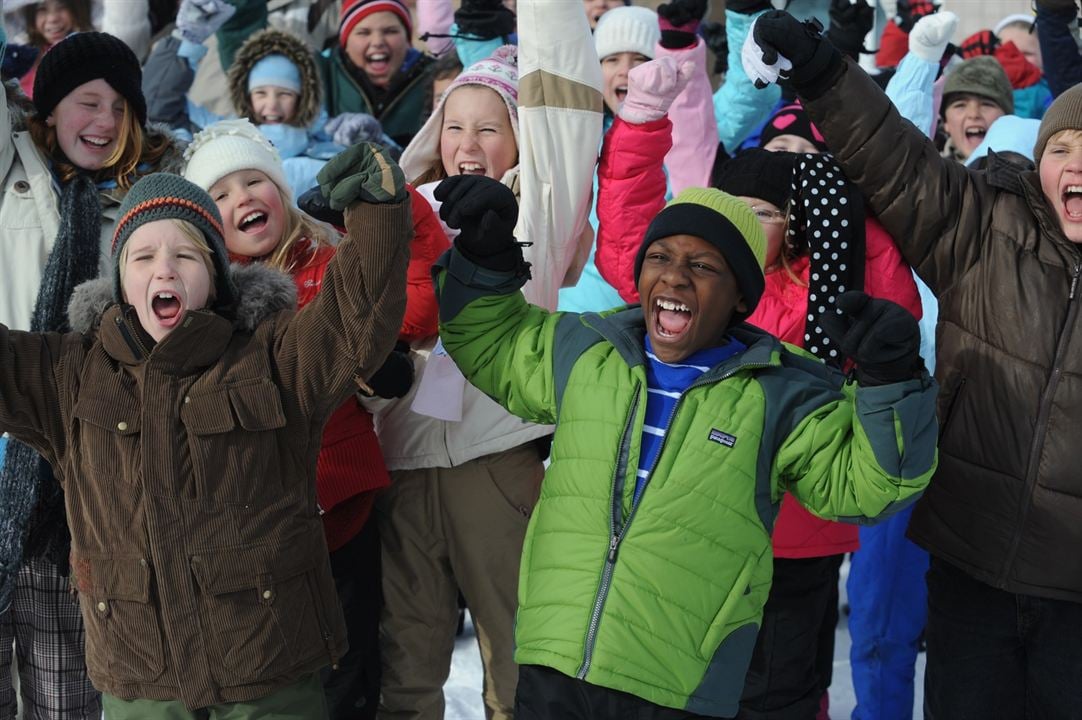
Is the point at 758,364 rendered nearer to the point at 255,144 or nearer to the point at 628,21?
the point at 255,144

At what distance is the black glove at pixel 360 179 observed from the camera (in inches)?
111

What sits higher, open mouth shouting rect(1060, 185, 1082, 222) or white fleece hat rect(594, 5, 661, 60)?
white fleece hat rect(594, 5, 661, 60)

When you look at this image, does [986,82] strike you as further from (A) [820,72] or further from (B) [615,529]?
(B) [615,529]

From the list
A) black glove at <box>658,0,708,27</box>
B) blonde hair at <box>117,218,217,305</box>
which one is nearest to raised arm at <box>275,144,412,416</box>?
blonde hair at <box>117,218,217,305</box>

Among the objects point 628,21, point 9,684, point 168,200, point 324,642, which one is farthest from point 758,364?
point 628,21

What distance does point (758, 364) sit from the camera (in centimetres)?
288

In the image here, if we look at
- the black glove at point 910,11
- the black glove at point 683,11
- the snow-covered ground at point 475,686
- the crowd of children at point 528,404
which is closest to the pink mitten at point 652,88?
the crowd of children at point 528,404

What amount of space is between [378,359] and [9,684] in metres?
1.52

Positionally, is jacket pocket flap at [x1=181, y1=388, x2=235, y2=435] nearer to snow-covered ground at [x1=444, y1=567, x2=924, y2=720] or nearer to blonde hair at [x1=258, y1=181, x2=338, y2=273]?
blonde hair at [x1=258, y1=181, x2=338, y2=273]

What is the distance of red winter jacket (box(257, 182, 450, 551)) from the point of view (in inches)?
138

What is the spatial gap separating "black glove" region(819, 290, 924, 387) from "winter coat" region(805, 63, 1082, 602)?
2.37ft

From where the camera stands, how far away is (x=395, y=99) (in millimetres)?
6418

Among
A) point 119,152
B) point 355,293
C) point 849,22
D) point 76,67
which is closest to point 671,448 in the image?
point 355,293

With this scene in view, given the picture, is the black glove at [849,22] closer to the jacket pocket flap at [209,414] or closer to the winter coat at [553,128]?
the winter coat at [553,128]
